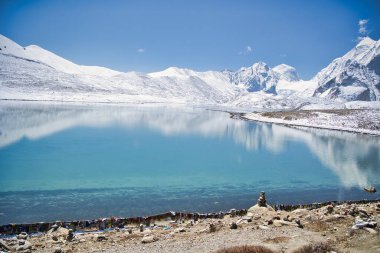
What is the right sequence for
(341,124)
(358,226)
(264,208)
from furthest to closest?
(341,124), (264,208), (358,226)

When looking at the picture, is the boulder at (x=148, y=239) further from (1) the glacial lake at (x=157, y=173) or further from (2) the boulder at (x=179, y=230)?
(1) the glacial lake at (x=157, y=173)

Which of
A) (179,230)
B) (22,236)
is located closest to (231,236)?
(179,230)

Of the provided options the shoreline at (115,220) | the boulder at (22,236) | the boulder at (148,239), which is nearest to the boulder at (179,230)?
the boulder at (148,239)

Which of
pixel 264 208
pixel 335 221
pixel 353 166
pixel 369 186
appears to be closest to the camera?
pixel 335 221

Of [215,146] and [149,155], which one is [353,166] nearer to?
[215,146]

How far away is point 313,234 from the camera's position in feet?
59.4

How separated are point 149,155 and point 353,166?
31.1 metres

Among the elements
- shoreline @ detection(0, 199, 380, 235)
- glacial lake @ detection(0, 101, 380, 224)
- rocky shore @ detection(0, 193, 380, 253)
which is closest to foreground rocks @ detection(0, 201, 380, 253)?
rocky shore @ detection(0, 193, 380, 253)

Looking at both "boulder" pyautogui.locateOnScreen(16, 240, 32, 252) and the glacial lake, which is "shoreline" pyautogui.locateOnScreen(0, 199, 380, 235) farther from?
"boulder" pyautogui.locateOnScreen(16, 240, 32, 252)

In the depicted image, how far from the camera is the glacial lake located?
28.7 metres

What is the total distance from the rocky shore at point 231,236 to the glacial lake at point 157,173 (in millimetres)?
5051

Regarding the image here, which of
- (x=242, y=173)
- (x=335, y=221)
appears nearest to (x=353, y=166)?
(x=242, y=173)

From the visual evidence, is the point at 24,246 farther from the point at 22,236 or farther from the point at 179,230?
the point at 179,230

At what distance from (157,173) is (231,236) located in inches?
939
